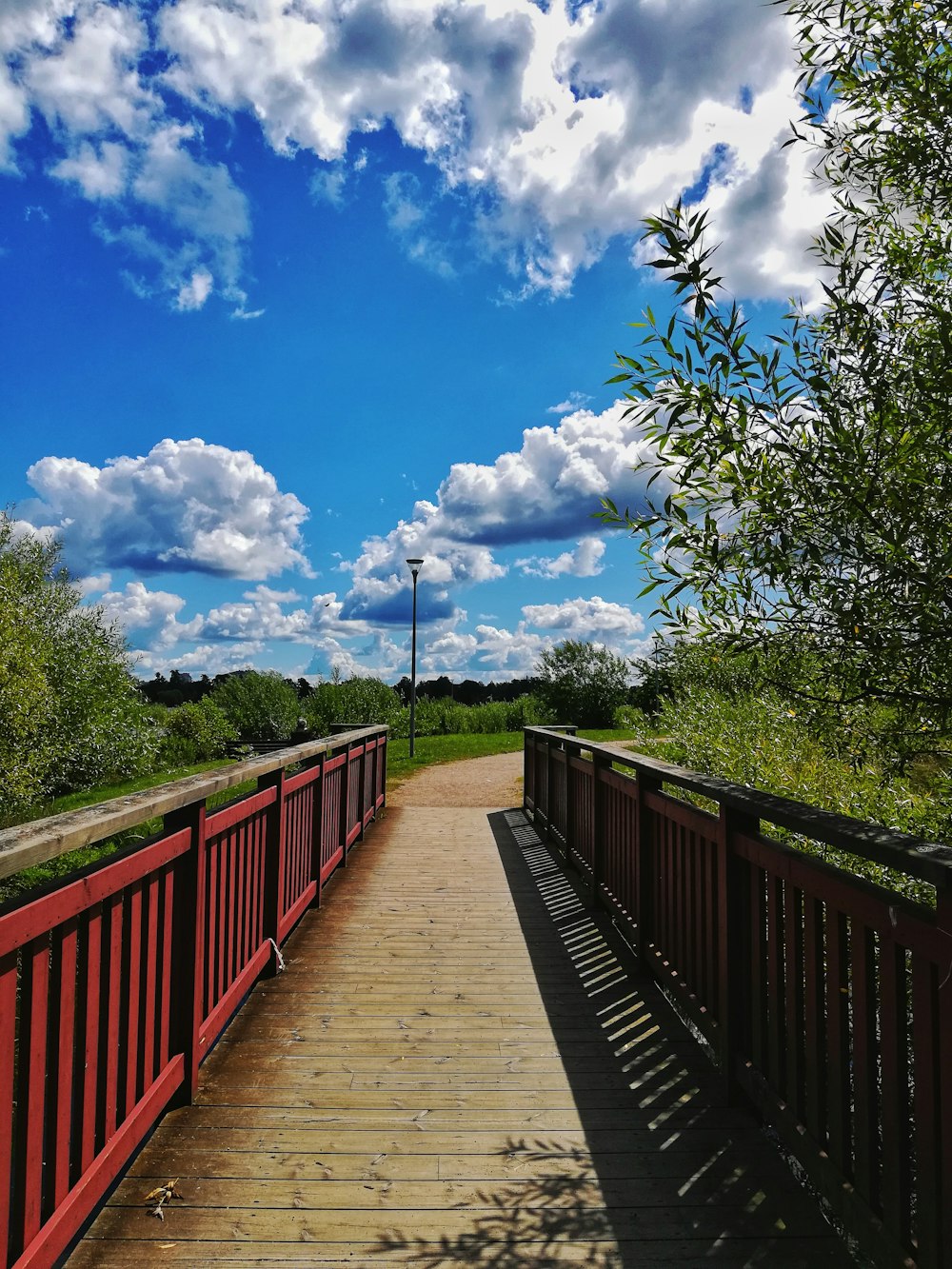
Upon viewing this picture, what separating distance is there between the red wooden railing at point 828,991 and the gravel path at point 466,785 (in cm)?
835

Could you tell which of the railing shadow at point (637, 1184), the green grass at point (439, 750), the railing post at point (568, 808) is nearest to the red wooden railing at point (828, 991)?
the railing shadow at point (637, 1184)

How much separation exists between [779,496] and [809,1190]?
2.21 m

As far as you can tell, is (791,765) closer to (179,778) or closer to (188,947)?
(188,947)

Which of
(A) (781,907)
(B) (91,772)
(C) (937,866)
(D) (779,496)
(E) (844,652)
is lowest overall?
(B) (91,772)

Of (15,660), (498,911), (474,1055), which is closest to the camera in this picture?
(474,1055)

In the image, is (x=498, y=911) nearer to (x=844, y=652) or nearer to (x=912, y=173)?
(x=844, y=652)

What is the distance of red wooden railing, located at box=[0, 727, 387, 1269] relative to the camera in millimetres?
1768

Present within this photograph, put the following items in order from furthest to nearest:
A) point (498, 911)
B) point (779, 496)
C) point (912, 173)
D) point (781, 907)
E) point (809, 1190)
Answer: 1. point (498, 911)
2. point (912, 173)
3. point (779, 496)
4. point (781, 907)
5. point (809, 1190)

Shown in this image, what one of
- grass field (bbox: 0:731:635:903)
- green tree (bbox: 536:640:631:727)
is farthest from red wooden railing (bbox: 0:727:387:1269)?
green tree (bbox: 536:640:631:727)

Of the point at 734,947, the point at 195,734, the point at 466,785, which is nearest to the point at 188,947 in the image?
the point at 734,947

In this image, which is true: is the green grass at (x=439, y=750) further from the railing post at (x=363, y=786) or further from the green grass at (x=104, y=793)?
the railing post at (x=363, y=786)

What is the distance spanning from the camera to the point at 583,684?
103ft

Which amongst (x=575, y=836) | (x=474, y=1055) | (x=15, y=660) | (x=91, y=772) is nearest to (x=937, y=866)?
(x=474, y=1055)

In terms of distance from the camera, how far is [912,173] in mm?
3037
